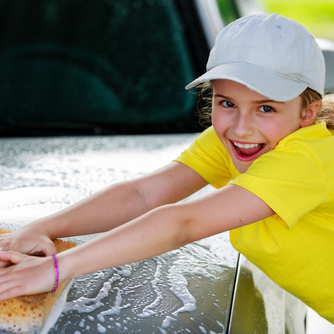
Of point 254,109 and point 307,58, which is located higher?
point 307,58

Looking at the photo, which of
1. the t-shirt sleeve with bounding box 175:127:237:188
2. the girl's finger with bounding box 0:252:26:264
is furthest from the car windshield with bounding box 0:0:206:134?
the girl's finger with bounding box 0:252:26:264

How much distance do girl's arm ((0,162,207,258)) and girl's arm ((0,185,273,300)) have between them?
13cm

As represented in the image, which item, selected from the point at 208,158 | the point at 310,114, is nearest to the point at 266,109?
the point at 310,114

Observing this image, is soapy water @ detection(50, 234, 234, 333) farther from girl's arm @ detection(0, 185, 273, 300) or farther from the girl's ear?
the girl's ear

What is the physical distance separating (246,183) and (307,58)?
368mm

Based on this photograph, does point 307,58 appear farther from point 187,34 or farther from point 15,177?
point 187,34

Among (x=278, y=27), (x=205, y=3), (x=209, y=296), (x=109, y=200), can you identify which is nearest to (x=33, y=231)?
(x=109, y=200)

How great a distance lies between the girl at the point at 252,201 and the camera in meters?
1.26

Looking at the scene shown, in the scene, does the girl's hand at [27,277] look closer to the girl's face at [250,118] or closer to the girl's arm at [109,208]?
the girl's arm at [109,208]

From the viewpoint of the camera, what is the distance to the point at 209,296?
1354 millimetres

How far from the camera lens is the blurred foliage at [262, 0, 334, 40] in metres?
13.0

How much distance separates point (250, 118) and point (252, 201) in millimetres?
239

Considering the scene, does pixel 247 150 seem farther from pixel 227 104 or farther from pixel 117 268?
pixel 117 268

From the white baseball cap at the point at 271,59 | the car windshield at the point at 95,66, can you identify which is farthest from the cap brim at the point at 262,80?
the car windshield at the point at 95,66
